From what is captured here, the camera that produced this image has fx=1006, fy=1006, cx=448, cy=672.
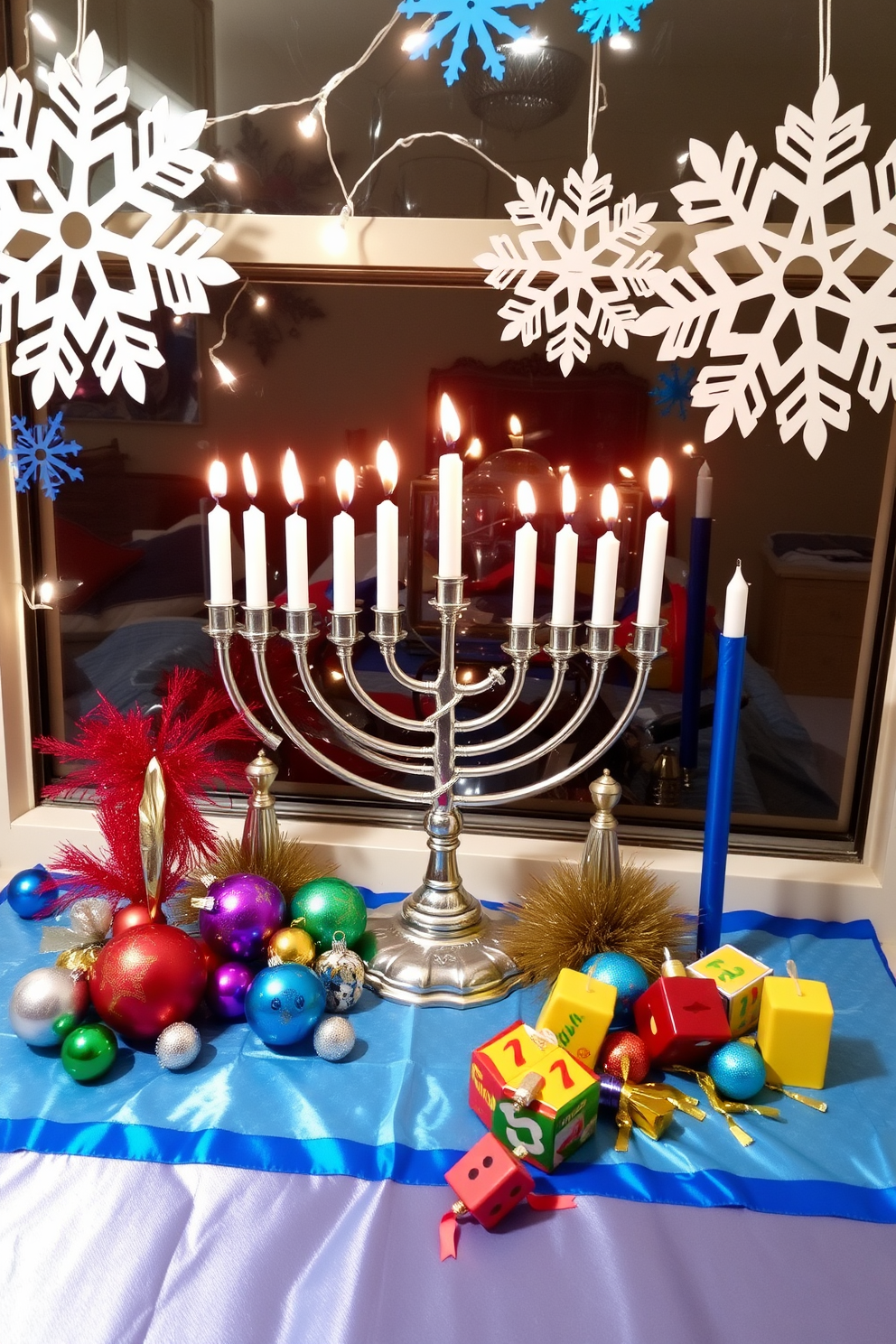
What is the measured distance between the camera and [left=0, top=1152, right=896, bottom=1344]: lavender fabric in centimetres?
60

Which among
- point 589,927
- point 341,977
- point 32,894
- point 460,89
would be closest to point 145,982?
point 341,977

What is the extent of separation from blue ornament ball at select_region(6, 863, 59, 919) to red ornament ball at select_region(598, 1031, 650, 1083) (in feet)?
1.84

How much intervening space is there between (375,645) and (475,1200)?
1.87 feet

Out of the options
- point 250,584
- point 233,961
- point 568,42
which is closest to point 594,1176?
point 233,961

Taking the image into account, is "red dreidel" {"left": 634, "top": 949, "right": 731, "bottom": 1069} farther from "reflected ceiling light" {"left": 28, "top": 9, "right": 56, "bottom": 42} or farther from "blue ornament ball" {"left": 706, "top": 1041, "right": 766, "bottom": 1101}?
"reflected ceiling light" {"left": 28, "top": 9, "right": 56, "bottom": 42}

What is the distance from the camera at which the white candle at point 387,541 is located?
2.70 feet

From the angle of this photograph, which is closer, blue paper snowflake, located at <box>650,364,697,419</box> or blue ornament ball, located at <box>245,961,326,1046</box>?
blue ornament ball, located at <box>245,961,326,1046</box>

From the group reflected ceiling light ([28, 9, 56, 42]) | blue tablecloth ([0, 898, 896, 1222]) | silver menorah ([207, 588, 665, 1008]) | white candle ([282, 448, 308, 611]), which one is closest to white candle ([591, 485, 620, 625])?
silver menorah ([207, 588, 665, 1008])

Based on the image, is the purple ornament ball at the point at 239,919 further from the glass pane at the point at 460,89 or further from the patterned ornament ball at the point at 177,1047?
the glass pane at the point at 460,89

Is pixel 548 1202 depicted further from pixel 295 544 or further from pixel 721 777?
pixel 295 544

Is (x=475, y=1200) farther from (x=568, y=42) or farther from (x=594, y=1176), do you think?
(x=568, y=42)

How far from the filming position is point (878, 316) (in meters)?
0.85

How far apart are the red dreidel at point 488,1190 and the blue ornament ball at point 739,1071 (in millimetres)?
160

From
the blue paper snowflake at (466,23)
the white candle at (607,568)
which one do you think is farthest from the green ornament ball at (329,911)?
the blue paper snowflake at (466,23)
